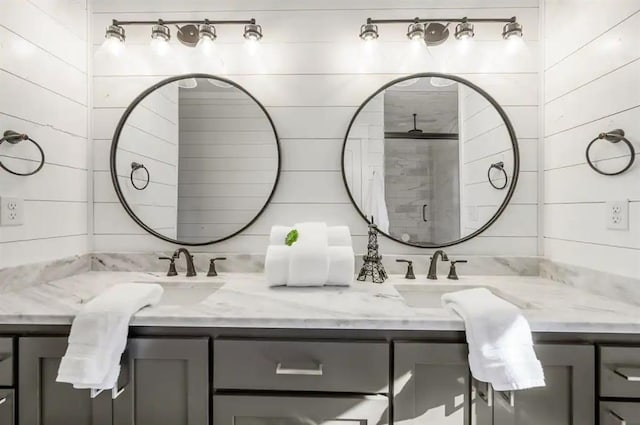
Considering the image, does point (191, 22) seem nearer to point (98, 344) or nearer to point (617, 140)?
point (98, 344)

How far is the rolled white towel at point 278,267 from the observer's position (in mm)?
1413

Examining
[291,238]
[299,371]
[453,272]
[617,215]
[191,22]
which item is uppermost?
[191,22]

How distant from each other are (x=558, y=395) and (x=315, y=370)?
2.42ft

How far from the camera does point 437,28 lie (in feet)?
5.35

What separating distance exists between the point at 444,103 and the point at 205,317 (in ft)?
4.71

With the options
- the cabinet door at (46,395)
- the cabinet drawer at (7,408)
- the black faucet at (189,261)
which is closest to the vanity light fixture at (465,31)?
the black faucet at (189,261)

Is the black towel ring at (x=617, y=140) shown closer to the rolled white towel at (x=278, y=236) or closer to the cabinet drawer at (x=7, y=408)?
the rolled white towel at (x=278, y=236)

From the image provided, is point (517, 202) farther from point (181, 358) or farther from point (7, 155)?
point (7, 155)

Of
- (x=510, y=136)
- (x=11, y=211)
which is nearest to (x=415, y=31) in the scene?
(x=510, y=136)

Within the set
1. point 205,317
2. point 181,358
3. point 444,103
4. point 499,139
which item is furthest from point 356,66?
point 181,358

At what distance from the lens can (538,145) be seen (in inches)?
66.1

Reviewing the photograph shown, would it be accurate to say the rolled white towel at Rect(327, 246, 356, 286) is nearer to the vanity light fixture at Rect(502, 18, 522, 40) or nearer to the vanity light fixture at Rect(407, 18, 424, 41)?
the vanity light fixture at Rect(407, 18, 424, 41)

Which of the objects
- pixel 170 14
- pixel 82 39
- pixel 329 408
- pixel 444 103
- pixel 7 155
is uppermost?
pixel 170 14

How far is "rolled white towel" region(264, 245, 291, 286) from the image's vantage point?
4.64 ft
